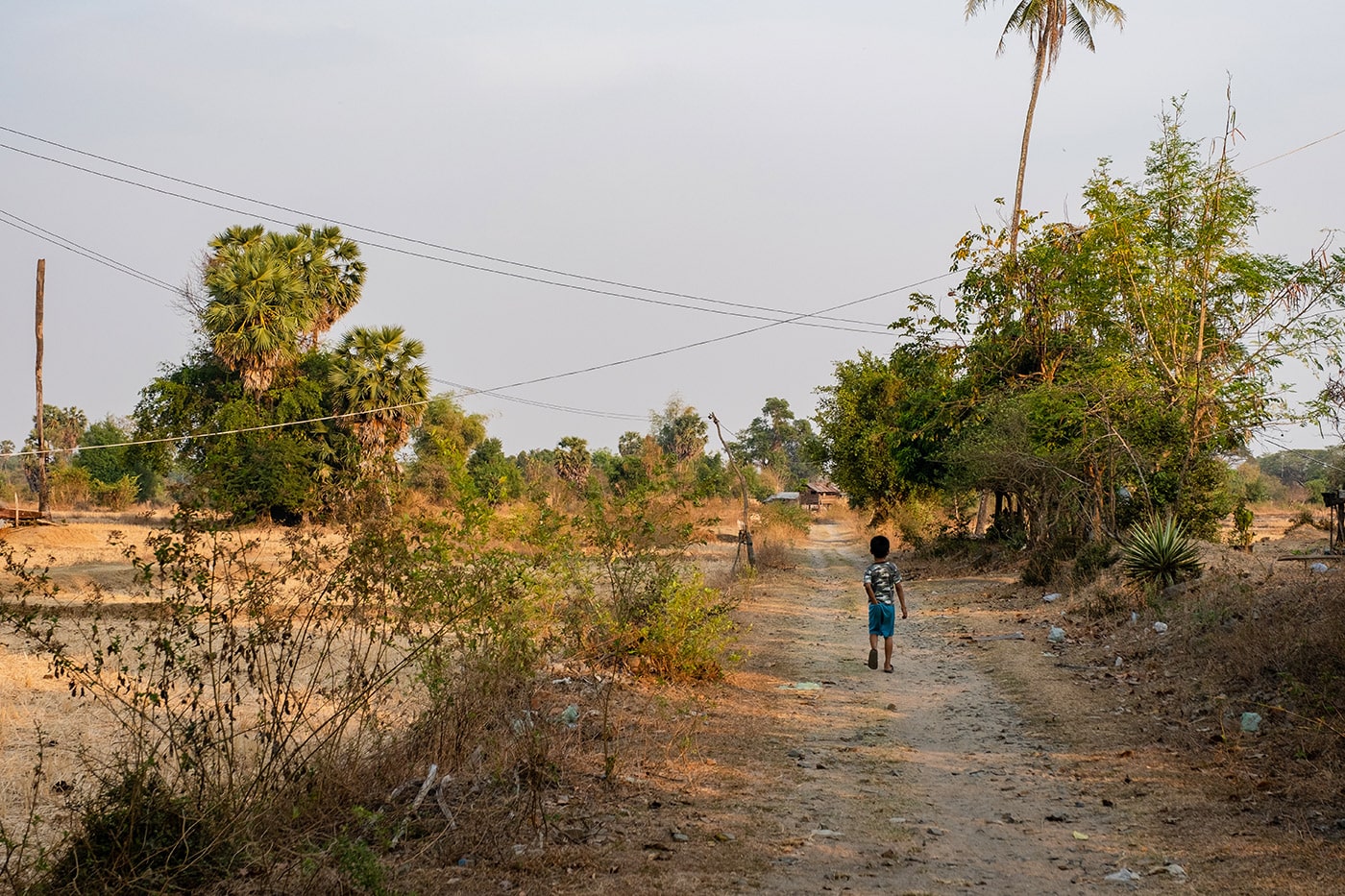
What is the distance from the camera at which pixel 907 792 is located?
23.2ft

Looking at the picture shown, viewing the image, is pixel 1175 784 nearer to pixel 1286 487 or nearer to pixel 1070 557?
pixel 1070 557

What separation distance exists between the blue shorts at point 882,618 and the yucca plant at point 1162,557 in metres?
4.54

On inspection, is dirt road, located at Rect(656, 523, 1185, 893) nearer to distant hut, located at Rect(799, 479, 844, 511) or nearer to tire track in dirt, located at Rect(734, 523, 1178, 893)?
tire track in dirt, located at Rect(734, 523, 1178, 893)

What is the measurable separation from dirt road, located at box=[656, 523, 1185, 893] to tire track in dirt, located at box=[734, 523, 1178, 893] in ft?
0.05

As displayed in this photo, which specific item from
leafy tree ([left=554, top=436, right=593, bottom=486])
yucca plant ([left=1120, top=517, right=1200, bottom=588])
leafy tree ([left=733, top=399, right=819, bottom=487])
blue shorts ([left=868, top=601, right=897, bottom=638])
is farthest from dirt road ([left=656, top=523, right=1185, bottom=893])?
leafy tree ([left=733, top=399, right=819, bottom=487])

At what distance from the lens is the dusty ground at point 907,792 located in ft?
17.6

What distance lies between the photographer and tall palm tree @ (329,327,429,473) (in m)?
37.5

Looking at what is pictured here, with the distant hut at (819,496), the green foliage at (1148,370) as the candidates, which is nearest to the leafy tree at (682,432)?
the distant hut at (819,496)

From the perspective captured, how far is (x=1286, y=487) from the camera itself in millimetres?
86312

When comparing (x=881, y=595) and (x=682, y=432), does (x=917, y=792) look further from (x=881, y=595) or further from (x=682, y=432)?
(x=682, y=432)

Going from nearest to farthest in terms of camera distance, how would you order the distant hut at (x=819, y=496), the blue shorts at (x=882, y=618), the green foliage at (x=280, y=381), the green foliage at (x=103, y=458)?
the blue shorts at (x=882, y=618), the green foliage at (x=280, y=381), the green foliage at (x=103, y=458), the distant hut at (x=819, y=496)

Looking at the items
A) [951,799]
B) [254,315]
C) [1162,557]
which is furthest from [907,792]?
[254,315]

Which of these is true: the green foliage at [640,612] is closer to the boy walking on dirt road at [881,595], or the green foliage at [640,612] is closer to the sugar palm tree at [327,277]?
the boy walking on dirt road at [881,595]

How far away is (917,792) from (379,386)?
1315 inches
